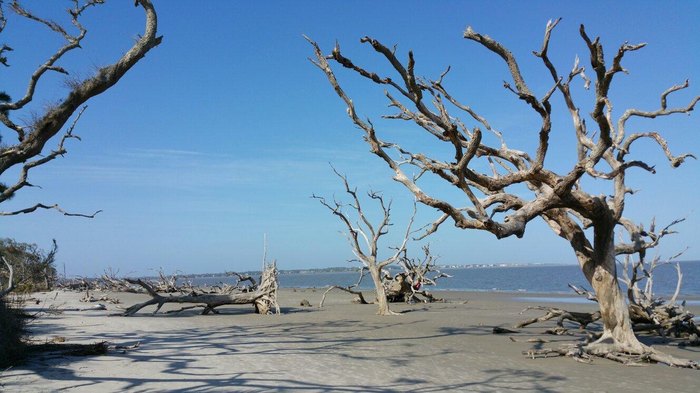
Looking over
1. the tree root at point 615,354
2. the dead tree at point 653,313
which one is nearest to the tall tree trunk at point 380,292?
the dead tree at point 653,313

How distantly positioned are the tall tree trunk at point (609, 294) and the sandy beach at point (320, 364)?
1.75 feet

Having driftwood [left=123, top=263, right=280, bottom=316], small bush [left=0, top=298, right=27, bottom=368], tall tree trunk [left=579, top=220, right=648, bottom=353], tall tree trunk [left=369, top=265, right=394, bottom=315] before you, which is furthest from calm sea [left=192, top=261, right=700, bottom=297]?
small bush [left=0, top=298, right=27, bottom=368]

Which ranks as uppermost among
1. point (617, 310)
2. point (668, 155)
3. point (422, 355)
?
point (668, 155)

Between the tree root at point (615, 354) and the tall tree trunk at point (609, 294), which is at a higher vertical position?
the tall tree trunk at point (609, 294)

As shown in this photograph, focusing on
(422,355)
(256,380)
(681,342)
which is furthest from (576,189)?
(256,380)

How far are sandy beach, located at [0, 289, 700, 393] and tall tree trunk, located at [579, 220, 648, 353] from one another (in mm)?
533

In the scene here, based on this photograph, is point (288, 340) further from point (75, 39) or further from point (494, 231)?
point (75, 39)

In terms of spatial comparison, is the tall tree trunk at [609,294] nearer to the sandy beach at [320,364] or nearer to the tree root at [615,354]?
the tree root at [615,354]

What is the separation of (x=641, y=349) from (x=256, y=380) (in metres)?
6.11

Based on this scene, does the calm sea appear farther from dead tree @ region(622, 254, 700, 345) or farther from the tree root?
the tree root

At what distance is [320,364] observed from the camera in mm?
8539

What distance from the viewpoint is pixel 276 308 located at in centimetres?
1800

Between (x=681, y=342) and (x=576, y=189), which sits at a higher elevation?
(x=576, y=189)

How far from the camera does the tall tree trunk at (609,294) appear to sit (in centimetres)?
926
